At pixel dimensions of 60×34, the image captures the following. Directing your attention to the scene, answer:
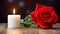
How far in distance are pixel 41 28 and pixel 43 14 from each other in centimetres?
8

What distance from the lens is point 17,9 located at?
1.12 meters

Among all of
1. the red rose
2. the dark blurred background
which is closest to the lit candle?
the red rose

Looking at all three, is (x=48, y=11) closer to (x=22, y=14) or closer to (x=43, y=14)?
(x=43, y=14)

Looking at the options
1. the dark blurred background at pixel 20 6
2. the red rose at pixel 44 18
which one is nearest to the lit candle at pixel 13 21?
the red rose at pixel 44 18

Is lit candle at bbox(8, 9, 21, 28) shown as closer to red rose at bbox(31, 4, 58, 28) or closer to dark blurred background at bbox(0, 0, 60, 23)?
red rose at bbox(31, 4, 58, 28)

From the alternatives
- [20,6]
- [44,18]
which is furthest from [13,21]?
[20,6]

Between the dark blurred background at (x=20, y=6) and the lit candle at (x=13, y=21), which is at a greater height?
the dark blurred background at (x=20, y=6)

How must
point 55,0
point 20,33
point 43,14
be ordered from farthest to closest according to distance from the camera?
point 55,0, point 43,14, point 20,33

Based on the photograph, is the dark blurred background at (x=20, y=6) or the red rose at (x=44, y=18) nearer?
the red rose at (x=44, y=18)

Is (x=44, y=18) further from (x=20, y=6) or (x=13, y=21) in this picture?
(x=20, y=6)

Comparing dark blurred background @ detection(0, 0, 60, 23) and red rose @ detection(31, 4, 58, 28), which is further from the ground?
dark blurred background @ detection(0, 0, 60, 23)

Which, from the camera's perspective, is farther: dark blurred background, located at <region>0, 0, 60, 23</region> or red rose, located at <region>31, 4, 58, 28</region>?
dark blurred background, located at <region>0, 0, 60, 23</region>

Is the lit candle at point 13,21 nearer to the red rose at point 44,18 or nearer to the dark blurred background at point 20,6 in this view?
the red rose at point 44,18

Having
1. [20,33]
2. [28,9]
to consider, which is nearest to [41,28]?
[20,33]
